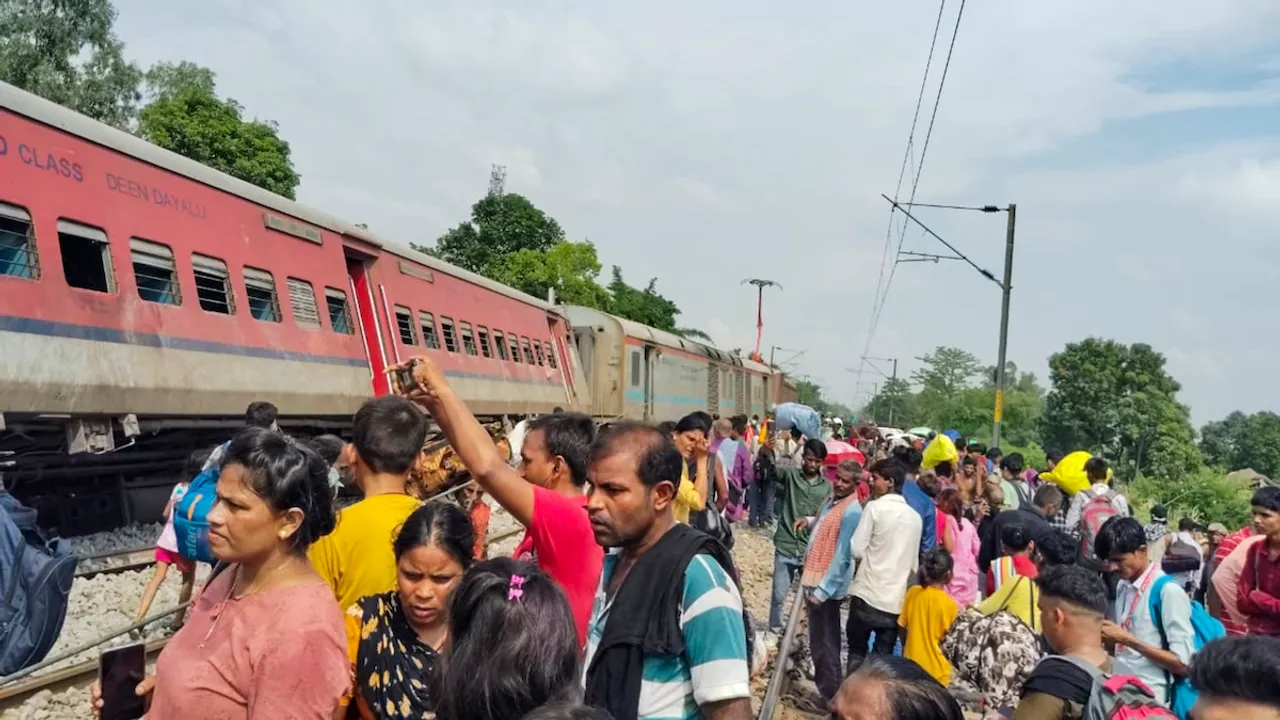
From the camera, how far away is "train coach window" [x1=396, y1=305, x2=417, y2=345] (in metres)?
13.1

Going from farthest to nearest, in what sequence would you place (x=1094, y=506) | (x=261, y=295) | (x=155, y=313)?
(x=261, y=295) < (x=155, y=313) < (x=1094, y=506)

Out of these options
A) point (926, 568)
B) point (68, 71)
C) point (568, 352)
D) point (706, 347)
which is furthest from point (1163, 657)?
point (68, 71)

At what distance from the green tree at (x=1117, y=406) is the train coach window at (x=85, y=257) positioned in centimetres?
4514

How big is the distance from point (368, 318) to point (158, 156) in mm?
3853

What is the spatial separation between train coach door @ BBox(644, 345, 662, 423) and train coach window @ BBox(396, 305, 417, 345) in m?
11.9

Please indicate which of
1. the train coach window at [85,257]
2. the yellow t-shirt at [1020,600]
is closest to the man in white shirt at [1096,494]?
the yellow t-shirt at [1020,600]

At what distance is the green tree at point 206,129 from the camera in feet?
97.1

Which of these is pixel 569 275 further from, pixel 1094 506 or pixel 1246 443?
pixel 1246 443

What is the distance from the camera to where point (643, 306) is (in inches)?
2271

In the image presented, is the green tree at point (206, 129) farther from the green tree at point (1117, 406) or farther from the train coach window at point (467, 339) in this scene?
the green tree at point (1117, 406)

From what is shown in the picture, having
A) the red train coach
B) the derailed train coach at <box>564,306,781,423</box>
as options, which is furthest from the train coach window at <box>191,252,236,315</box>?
the derailed train coach at <box>564,306,781,423</box>

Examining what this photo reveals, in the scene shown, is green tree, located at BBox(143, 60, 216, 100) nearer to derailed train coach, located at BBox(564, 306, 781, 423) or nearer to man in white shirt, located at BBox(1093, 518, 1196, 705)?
derailed train coach, located at BBox(564, 306, 781, 423)

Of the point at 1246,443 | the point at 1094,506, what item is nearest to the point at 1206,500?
the point at 1094,506

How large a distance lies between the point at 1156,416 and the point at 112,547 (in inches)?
1886
